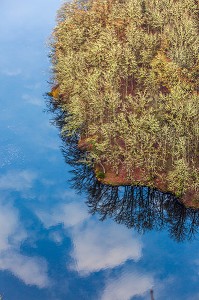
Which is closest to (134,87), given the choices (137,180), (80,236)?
(137,180)

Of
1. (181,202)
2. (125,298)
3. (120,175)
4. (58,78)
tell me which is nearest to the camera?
(125,298)

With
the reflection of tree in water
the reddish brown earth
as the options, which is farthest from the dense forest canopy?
the reflection of tree in water

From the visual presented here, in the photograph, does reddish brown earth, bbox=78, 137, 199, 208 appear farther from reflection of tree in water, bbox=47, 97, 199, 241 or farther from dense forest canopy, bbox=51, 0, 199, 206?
reflection of tree in water, bbox=47, 97, 199, 241

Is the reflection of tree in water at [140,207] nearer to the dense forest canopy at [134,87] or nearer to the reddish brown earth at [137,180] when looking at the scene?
the reddish brown earth at [137,180]

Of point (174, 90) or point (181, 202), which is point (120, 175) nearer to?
point (181, 202)

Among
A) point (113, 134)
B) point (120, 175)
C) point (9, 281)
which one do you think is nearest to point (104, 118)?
point (113, 134)

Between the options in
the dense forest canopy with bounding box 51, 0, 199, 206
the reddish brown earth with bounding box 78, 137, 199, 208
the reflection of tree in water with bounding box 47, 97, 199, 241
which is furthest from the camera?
the dense forest canopy with bounding box 51, 0, 199, 206
